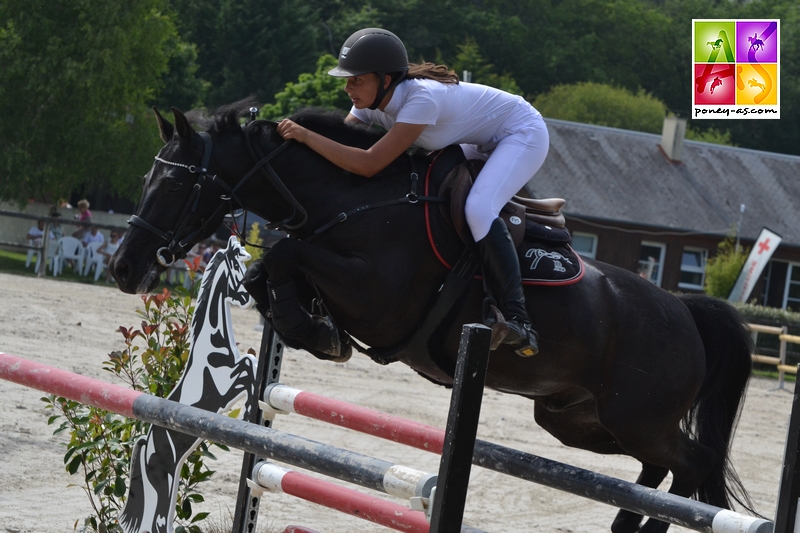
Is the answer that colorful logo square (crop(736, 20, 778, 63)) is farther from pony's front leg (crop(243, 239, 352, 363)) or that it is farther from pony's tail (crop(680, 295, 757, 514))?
pony's front leg (crop(243, 239, 352, 363))

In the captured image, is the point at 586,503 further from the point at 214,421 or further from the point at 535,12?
the point at 535,12

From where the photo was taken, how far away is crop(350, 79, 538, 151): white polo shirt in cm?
358

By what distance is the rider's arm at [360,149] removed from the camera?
11.8 feet

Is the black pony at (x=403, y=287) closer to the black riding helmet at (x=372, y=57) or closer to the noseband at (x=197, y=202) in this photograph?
the noseband at (x=197, y=202)

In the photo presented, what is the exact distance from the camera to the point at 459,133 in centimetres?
377

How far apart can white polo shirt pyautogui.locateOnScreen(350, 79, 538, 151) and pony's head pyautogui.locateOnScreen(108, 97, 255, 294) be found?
75 centimetres

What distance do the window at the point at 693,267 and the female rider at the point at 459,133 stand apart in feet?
87.7

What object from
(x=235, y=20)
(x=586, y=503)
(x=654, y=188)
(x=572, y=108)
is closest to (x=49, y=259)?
(x=586, y=503)

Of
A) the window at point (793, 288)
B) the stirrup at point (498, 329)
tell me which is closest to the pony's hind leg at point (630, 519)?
the stirrup at point (498, 329)

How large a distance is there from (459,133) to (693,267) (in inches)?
1071

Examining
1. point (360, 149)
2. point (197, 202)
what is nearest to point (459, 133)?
point (360, 149)

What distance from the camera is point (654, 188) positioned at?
97.5ft

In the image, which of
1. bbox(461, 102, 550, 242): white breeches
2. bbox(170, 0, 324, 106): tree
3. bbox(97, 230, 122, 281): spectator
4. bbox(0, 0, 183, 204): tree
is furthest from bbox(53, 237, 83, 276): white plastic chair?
bbox(170, 0, 324, 106): tree

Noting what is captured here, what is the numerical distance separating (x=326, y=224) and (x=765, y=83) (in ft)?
56.8
